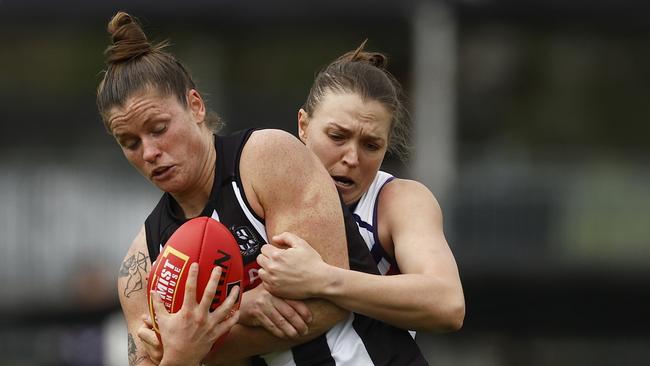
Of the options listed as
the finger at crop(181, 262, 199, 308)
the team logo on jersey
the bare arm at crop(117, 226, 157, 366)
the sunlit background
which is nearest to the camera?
the finger at crop(181, 262, 199, 308)

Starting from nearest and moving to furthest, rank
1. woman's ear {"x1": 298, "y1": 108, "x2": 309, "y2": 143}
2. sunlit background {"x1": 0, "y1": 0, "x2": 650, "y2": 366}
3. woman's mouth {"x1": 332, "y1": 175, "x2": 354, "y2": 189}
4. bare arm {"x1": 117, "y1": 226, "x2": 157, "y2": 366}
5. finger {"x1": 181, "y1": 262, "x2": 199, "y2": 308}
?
1. finger {"x1": 181, "y1": 262, "x2": 199, "y2": 308}
2. bare arm {"x1": 117, "y1": 226, "x2": 157, "y2": 366}
3. woman's mouth {"x1": 332, "y1": 175, "x2": 354, "y2": 189}
4. woman's ear {"x1": 298, "y1": 108, "x2": 309, "y2": 143}
5. sunlit background {"x1": 0, "y1": 0, "x2": 650, "y2": 366}

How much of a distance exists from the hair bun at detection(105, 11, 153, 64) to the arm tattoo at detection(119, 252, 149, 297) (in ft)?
2.14

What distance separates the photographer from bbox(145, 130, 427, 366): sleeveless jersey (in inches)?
157

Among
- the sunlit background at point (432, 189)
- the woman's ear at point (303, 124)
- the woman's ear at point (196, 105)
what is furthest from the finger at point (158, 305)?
the sunlit background at point (432, 189)

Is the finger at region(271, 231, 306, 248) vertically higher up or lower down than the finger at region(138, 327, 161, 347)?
higher up

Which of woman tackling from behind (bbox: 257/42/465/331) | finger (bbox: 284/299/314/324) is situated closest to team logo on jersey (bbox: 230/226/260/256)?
woman tackling from behind (bbox: 257/42/465/331)

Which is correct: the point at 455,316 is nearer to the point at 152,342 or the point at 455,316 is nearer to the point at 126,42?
the point at 152,342

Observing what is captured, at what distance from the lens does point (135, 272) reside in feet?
13.9

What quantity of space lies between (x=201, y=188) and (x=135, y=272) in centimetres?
41

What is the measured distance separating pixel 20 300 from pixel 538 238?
510cm

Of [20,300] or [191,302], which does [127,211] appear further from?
[191,302]

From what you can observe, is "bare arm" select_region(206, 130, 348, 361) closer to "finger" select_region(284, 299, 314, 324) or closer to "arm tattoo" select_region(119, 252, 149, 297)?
"finger" select_region(284, 299, 314, 324)

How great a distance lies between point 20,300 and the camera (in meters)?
12.4

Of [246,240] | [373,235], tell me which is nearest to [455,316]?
[373,235]
